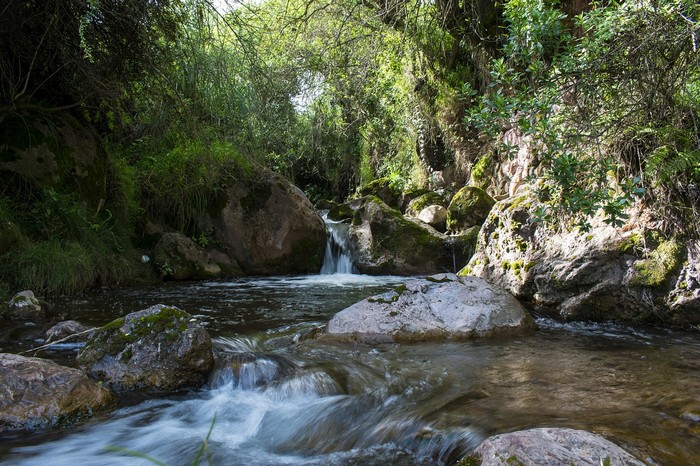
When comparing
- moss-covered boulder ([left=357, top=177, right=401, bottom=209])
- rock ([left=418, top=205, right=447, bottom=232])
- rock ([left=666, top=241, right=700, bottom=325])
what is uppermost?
moss-covered boulder ([left=357, top=177, right=401, bottom=209])

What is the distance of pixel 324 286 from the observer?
8.18 metres

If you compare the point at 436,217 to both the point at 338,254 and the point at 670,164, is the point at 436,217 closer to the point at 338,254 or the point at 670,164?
the point at 338,254

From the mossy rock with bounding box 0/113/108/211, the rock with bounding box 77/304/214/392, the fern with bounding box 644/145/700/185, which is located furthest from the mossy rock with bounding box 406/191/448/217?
the rock with bounding box 77/304/214/392

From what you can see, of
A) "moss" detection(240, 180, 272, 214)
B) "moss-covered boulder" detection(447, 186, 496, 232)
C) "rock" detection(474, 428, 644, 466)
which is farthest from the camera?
"moss" detection(240, 180, 272, 214)

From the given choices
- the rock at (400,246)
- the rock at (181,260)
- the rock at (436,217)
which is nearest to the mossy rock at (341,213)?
the rock at (400,246)

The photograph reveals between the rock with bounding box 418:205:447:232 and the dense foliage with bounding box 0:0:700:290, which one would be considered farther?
the rock with bounding box 418:205:447:232

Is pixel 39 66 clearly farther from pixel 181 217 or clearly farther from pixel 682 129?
pixel 682 129

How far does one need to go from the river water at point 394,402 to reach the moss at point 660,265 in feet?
1.62

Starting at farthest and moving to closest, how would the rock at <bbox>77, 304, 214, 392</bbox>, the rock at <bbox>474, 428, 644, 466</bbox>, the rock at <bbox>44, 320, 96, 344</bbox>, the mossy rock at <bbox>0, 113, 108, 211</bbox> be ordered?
the mossy rock at <bbox>0, 113, 108, 211</bbox> < the rock at <bbox>44, 320, 96, 344</bbox> < the rock at <bbox>77, 304, 214, 392</bbox> < the rock at <bbox>474, 428, 644, 466</bbox>

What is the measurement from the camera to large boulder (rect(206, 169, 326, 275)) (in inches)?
385

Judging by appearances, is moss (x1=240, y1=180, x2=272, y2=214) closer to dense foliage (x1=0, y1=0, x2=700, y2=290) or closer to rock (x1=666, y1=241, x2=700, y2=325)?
dense foliage (x1=0, y1=0, x2=700, y2=290)

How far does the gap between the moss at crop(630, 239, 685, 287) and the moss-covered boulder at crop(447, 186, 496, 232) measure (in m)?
4.57

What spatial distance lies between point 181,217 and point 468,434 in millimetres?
7892

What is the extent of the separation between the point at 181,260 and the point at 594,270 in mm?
6196
